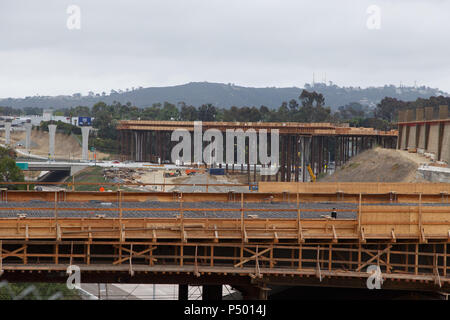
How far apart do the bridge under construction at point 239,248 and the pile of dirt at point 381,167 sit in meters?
53.7

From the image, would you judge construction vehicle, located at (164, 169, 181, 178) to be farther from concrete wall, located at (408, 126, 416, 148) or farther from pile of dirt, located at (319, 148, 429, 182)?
concrete wall, located at (408, 126, 416, 148)

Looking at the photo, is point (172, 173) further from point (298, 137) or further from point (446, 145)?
point (446, 145)

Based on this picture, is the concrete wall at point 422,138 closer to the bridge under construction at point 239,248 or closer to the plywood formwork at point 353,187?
the plywood formwork at point 353,187

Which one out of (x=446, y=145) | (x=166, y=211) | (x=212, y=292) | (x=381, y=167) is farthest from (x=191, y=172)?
(x=212, y=292)

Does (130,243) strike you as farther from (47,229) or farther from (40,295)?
(40,295)

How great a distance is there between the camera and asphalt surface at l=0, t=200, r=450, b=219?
2659cm

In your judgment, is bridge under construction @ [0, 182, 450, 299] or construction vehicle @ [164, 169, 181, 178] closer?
bridge under construction @ [0, 182, 450, 299]

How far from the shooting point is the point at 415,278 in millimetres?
24172

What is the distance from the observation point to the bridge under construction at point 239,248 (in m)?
23.3

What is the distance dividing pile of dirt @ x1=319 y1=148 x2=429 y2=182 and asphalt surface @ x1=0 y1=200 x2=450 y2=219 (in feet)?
162

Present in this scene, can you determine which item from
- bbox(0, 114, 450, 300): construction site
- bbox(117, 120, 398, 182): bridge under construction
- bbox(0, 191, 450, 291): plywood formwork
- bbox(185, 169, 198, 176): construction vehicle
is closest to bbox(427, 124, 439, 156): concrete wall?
bbox(117, 120, 398, 182): bridge under construction

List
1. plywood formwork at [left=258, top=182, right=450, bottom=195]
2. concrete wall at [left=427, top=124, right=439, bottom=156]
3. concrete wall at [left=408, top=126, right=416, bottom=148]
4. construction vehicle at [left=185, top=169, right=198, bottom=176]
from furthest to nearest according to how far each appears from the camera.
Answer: construction vehicle at [left=185, top=169, right=198, bottom=176] < concrete wall at [left=408, top=126, right=416, bottom=148] < concrete wall at [left=427, top=124, right=439, bottom=156] < plywood formwork at [left=258, top=182, right=450, bottom=195]

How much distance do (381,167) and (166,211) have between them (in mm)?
67366
